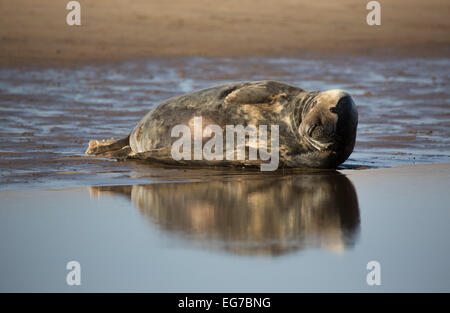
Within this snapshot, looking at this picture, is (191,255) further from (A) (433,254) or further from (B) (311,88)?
(B) (311,88)

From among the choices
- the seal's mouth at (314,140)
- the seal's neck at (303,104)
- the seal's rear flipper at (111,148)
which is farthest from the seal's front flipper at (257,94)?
the seal's rear flipper at (111,148)

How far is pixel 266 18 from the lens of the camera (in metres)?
18.0

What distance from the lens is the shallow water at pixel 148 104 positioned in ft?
21.9

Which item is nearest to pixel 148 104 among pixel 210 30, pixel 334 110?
pixel 334 110

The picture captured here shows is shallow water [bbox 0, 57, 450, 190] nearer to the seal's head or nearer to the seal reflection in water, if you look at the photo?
the seal's head

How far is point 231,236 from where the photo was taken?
4.13 metres

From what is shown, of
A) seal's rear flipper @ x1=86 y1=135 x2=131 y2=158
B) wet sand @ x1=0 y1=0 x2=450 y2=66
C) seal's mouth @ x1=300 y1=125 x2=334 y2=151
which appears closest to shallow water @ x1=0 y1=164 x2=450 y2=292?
seal's mouth @ x1=300 y1=125 x2=334 y2=151

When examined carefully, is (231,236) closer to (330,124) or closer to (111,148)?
(330,124)

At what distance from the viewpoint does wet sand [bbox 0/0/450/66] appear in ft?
51.3

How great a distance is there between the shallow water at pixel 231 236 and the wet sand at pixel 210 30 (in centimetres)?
1004

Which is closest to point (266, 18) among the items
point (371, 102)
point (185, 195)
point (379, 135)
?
point (371, 102)
